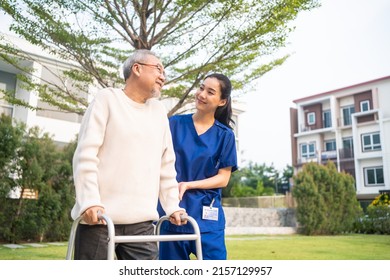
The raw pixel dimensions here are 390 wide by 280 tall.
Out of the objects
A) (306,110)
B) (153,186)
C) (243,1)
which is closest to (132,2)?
(243,1)

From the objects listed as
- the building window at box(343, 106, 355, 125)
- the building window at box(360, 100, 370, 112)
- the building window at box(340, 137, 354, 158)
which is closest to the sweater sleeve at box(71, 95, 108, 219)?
the building window at box(360, 100, 370, 112)

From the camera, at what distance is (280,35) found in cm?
305

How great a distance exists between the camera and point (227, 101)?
1442 millimetres

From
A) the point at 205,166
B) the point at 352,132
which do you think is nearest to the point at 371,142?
the point at 352,132

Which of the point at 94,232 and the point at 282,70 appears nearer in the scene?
the point at 94,232

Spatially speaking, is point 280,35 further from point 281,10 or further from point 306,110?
point 306,110

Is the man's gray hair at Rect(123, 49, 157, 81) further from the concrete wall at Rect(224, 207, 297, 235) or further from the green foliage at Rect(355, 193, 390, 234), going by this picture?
the green foliage at Rect(355, 193, 390, 234)

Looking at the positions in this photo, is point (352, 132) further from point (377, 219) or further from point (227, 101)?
point (227, 101)

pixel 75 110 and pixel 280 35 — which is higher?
pixel 280 35

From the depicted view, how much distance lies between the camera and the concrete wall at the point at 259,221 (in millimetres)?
7207

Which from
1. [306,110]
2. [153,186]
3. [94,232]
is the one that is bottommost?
[94,232]

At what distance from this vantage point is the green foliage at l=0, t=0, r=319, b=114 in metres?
2.94

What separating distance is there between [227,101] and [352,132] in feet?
43.9

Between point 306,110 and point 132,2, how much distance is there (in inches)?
533
